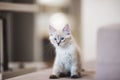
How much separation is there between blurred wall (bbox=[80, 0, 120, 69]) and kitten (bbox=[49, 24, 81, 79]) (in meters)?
1.26

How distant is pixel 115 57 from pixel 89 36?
184 centimetres

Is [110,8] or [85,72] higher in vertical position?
[110,8]

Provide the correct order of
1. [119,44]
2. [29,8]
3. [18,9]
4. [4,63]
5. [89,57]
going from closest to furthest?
[119,44]
[4,63]
[18,9]
[29,8]
[89,57]

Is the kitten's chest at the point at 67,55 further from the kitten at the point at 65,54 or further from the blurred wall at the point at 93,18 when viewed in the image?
the blurred wall at the point at 93,18

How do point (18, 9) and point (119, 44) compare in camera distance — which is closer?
point (119, 44)

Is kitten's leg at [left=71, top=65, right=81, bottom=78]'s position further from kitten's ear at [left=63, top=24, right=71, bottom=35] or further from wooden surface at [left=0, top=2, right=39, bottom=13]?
wooden surface at [left=0, top=2, right=39, bottom=13]

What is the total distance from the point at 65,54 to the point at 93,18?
1.52m

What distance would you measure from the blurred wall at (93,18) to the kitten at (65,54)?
1263mm

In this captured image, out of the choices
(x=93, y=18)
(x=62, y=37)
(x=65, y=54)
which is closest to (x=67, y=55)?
(x=65, y=54)

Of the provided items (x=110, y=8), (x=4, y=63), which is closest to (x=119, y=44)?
(x=4, y=63)

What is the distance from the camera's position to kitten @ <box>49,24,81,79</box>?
1.53 m

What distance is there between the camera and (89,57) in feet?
9.95

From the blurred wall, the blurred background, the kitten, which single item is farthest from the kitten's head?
the blurred background

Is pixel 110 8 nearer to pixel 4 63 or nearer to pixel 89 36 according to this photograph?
pixel 89 36
